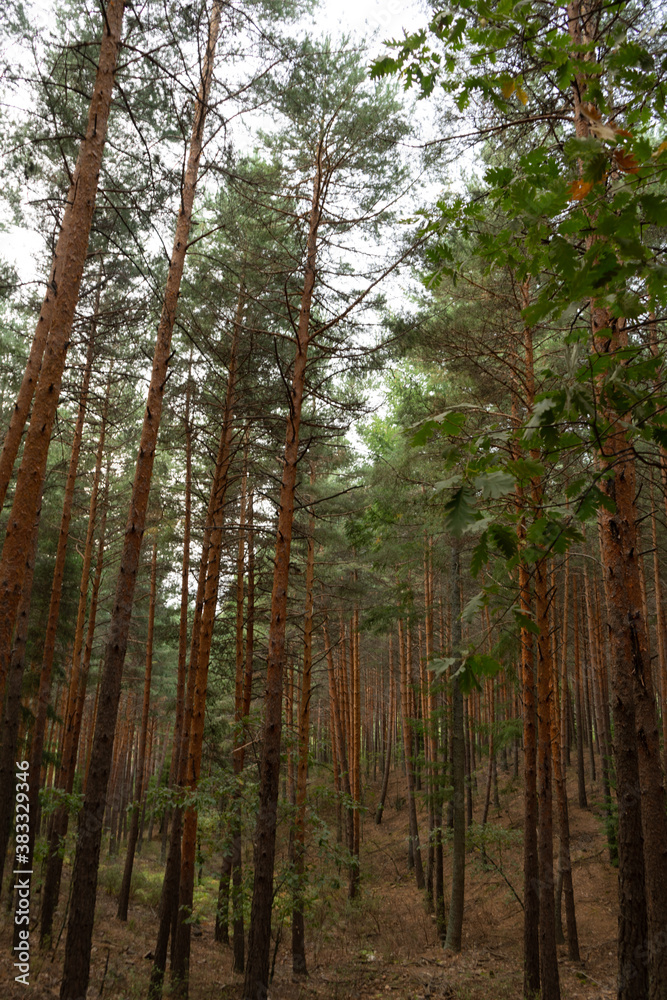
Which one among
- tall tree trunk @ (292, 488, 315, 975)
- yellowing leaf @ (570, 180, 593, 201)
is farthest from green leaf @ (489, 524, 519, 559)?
tall tree trunk @ (292, 488, 315, 975)

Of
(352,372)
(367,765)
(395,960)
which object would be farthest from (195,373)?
(367,765)

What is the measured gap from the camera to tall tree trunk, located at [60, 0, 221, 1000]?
556cm

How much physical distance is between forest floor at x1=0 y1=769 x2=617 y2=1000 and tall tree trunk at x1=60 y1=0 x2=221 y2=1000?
2.61 m

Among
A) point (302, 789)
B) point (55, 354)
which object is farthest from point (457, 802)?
point (55, 354)

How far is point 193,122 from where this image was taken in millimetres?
8133

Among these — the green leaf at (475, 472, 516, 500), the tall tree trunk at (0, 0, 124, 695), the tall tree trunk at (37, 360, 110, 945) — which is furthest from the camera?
the tall tree trunk at (37, 360, 110, 945)

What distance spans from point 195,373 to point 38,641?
996cm

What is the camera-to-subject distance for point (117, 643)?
6352 mm

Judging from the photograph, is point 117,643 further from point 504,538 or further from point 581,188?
point 581,188

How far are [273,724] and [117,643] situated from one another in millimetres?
2030

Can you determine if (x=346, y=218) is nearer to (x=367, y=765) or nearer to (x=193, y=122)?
(x=193, y=122)

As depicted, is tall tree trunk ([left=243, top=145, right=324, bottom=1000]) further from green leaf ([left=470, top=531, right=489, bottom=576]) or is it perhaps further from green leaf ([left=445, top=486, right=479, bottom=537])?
green leaf ([left=445, top=486, right=479, bottom=537])

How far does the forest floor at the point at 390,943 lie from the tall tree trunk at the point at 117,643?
261 cm

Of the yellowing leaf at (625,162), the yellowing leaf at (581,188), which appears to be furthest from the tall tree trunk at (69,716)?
the yellowing leaf at (625,162)
